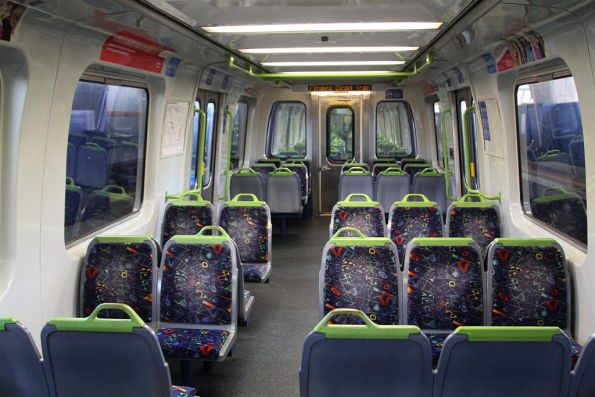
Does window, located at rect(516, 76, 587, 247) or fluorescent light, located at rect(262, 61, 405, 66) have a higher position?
fluorescent light, located at rect(262, 61, 405, 66)

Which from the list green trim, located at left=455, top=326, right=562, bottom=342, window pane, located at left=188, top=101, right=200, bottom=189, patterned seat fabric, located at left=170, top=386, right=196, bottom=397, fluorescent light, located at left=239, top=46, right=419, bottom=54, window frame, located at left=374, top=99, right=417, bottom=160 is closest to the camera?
green trim, located at left=455, top=326, right=562, bottom=342

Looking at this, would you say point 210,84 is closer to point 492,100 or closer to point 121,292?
point 492,100

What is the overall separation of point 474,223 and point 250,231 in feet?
7.37

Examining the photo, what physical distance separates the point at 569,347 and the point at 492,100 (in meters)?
4.91

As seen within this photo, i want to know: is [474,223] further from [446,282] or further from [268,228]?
[446,282]

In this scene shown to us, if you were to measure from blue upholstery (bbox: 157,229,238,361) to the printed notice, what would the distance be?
270 centimetres

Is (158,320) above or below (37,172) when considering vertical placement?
below

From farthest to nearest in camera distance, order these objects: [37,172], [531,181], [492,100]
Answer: [492,100], [531,181], [37,172]

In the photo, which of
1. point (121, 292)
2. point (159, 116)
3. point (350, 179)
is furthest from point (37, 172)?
point (350, 179)

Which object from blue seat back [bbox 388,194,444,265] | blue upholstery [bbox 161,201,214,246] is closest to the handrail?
blue seat back [bbox 388,194,444,265]

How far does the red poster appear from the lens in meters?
4.80

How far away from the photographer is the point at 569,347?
101 inches

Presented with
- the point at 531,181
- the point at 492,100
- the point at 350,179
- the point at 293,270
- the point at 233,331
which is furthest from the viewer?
the point at 350,179

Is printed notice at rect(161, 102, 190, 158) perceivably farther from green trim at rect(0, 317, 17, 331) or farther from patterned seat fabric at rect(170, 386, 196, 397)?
green trim at rect(0, 317, 17, 331)
